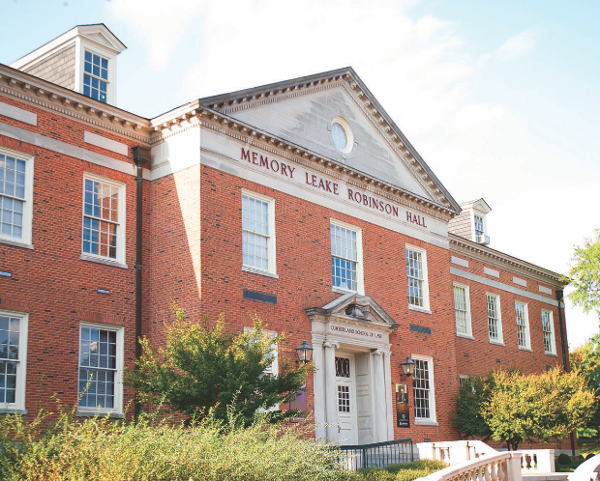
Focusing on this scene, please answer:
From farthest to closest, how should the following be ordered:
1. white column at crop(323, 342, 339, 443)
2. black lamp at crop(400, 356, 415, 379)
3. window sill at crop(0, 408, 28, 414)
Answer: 1. black lamp at crop(400, 356, 415, 379)
2. white column at crop(323, 342, 339, 443)
3. window sill at crop(0, 408, 28, 414)

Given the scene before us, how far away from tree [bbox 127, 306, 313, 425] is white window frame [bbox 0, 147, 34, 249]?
3.92 meters

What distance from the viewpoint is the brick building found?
1730 cm

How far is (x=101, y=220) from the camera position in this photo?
18.8 m

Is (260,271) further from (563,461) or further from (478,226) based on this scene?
(478,226)

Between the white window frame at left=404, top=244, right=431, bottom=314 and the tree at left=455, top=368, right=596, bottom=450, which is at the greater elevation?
the white window frame at left=404, top=244, right=431, bottom=314

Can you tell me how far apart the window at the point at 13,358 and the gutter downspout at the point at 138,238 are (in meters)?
2.86

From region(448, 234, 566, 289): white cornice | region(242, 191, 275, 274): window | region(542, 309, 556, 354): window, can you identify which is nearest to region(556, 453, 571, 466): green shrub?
region(542, 309, 556, 354): window

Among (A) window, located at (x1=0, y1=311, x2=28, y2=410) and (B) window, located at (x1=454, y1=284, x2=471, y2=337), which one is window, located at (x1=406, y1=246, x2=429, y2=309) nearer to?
(B) window, located at (x1=454, y1=284, x2=471, y2=337)

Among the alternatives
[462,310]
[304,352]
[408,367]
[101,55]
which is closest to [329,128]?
[101,55]

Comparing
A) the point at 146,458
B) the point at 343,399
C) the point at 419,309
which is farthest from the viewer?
the point at 419,309

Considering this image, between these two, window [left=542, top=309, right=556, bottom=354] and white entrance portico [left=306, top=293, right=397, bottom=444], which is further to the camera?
window [left=542, top=309, right=556, bottom=354]

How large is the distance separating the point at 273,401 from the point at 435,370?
38.8 feet

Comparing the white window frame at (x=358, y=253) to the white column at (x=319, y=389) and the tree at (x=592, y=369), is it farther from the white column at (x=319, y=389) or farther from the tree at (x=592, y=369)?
the tree at (x=592, y=369)

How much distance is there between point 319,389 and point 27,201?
367 inches
